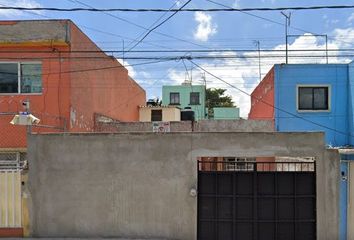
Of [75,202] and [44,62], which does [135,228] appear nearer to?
[75,202]

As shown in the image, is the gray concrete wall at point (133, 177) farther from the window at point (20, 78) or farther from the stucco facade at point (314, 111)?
the stucco facade at point (314, 111)

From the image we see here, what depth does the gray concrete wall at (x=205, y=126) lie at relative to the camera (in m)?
18.4

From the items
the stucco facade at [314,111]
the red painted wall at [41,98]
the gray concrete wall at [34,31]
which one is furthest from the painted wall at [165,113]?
the gray concrete wall at [34,31]

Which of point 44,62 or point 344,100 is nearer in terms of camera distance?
point 44,62

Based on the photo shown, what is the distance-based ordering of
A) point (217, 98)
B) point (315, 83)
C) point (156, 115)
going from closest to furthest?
point (315, 83), point (156, 115), point (217, 98)

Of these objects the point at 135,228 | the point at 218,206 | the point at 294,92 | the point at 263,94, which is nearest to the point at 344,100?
the point at 294,92

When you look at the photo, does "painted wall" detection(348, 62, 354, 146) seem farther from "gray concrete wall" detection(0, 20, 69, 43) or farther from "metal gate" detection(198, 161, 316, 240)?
"gray concrete wall" detection(0, 20, 69, 43)

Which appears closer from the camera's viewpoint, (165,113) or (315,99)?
(315,99)

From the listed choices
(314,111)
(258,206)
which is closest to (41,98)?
(258,206)

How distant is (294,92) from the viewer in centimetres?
1797

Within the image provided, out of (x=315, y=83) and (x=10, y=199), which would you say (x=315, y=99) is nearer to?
(x=315, y=83)

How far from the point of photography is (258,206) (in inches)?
440

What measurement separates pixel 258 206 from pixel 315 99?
324 inches

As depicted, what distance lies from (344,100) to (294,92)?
6.50 ft
